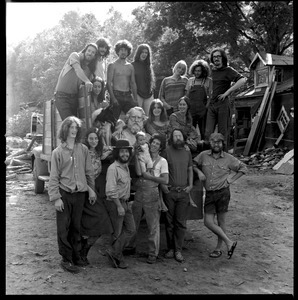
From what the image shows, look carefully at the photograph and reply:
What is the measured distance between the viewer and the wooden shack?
17500 mm

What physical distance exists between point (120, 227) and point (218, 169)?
1495 millimetres

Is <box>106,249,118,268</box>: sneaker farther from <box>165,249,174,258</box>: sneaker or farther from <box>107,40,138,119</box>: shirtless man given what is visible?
<box>107,40,138,119</box>: shirtless man

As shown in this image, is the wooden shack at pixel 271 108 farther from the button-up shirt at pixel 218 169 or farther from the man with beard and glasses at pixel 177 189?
the man with beard and glasses at pixel 177 189

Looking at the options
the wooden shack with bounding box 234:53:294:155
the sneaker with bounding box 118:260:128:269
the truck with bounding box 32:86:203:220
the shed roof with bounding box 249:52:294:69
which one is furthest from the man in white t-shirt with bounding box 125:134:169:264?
the shed roof with bounding box 249:52:294:69

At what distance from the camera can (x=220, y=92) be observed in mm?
5648

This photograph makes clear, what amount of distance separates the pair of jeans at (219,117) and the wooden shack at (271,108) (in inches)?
475

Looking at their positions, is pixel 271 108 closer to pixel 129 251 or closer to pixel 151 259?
pixel 129 251

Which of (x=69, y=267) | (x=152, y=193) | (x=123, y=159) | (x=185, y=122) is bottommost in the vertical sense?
(x=69, y=267)

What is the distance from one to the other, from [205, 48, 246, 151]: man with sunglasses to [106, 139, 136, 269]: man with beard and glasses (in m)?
1.70

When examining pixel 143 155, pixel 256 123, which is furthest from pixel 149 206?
pixel 256 123

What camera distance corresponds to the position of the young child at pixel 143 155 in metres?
4.68

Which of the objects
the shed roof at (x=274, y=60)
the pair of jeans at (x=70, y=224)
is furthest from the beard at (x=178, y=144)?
the shed roof at (x=274, y=60)
